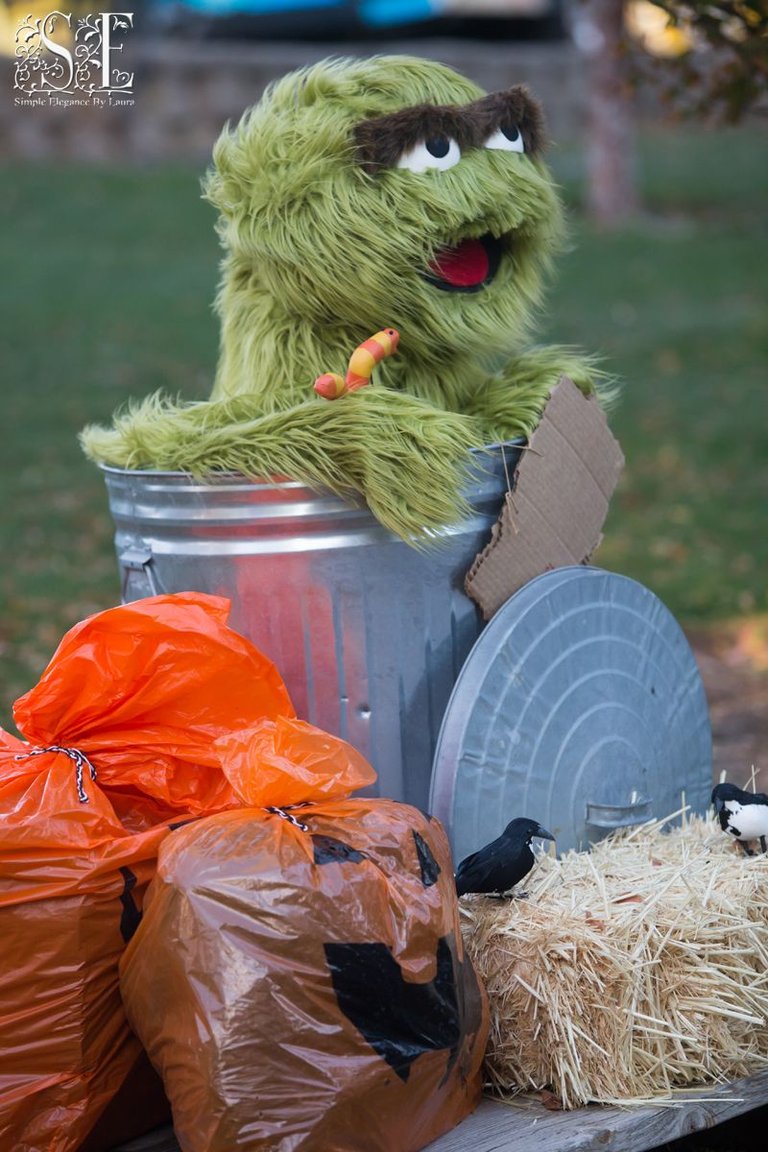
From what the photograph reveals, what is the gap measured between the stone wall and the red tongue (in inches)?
502

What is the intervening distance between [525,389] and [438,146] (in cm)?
51

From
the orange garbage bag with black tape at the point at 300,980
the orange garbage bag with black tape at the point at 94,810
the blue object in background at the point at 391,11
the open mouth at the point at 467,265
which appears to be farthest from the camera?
the blue object in background at the point at 391,11

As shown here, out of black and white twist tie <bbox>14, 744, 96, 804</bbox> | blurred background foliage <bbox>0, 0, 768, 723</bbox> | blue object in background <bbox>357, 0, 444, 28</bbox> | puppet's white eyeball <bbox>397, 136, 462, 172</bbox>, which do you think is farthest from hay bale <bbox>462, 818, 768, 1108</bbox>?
blue object in background <bbox>357, 0, 444, 28</bbox>

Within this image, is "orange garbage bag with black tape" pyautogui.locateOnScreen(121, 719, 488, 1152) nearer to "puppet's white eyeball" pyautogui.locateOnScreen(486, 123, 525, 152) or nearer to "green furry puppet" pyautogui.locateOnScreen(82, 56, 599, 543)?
"green furry puppet" pyautogui.locateOnScreen(82, 56, 599, 543)

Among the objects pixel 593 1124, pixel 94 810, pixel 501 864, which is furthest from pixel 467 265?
pixel 593 1124

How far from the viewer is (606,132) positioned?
39.0 ft

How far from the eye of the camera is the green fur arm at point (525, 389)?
2600 millimetres

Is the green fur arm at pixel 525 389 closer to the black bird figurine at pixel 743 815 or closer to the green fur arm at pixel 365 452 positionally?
the green fur arm at pixel 365 452

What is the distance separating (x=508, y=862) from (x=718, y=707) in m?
2.67

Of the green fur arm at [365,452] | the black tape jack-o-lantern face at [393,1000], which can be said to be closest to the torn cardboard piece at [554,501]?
the green fur arm at [365,452]

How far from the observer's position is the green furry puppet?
7.75 ft

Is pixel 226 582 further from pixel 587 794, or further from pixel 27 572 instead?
pixel 27 572

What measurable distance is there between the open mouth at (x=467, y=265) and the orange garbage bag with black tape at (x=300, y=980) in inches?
40.8

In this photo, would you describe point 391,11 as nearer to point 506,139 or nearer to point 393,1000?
point 506,139
